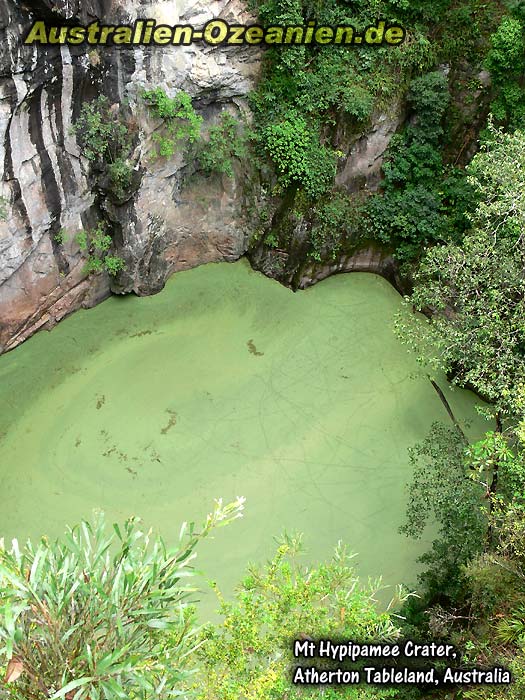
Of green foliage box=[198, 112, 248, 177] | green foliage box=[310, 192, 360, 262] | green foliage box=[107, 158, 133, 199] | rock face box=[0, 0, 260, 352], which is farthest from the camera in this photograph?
green foliage box=[310, 192, 360, 262]

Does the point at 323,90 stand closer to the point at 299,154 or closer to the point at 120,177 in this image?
the point at 299,154

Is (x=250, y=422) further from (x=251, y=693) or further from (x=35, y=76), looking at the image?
(x=35, y=76)

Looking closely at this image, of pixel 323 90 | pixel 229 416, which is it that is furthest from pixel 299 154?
pixel 229 416

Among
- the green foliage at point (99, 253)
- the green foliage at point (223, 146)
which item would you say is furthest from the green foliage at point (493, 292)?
the green foliage at point (99, 253)

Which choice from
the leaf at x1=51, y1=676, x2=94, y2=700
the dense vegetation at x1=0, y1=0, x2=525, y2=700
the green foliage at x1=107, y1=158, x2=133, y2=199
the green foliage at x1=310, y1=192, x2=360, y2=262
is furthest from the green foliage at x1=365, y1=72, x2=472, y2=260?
the leaf at x1=51, y1=676, x2=94, y2=700

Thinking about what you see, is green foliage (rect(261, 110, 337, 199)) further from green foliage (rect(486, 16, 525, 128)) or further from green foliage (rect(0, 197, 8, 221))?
green foliage (rect(0, 197, 8, 221))
